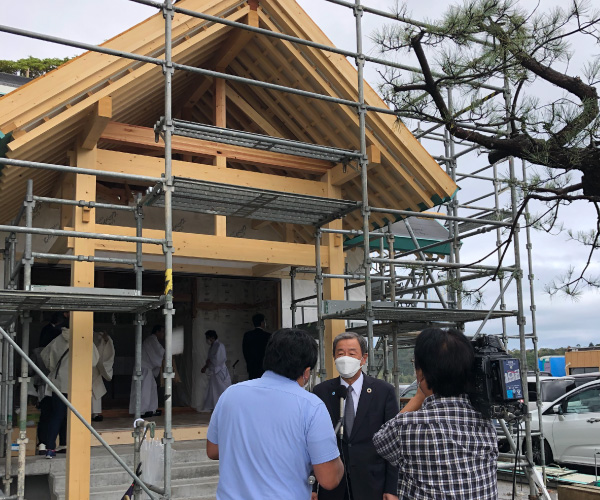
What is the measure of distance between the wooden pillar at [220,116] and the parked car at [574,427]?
6242mm

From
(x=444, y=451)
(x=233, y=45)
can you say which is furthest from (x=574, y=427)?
(x=444, y=451)

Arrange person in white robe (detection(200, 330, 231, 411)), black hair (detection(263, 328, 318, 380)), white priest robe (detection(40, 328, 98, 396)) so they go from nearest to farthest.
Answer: black hair (detection(263, 328, 318, 380)) → white priest robe (detection(40, 328, 98, 396)) → person in white robe (detection(200, 330, 231, 411))

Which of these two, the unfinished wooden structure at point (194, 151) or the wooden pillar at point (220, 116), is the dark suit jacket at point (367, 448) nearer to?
the unfinished wooden structure at point (194, 151)

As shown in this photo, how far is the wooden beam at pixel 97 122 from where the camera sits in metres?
6.76

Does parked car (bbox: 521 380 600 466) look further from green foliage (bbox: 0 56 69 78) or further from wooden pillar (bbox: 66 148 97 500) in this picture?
green foliage (bbox: 0 56 69 78)

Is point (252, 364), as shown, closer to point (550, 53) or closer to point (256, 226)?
point (256, 226)

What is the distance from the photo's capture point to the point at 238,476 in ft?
9.36

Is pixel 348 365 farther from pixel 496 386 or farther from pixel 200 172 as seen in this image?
pixel 200 172

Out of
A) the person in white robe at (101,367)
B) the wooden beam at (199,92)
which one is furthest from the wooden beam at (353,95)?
the person in white robe at (101,367)

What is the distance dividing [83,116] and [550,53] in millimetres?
4760

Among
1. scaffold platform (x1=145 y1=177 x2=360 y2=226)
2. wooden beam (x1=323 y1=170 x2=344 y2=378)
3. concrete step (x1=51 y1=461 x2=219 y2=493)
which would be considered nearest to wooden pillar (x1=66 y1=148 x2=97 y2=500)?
concrete step (x1=51 y1=461 x2=219 y2=493)

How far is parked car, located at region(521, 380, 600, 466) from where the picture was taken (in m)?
10.3

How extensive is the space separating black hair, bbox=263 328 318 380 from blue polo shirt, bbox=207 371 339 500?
0.09 meters

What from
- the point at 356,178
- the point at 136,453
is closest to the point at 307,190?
the point at 356,178
